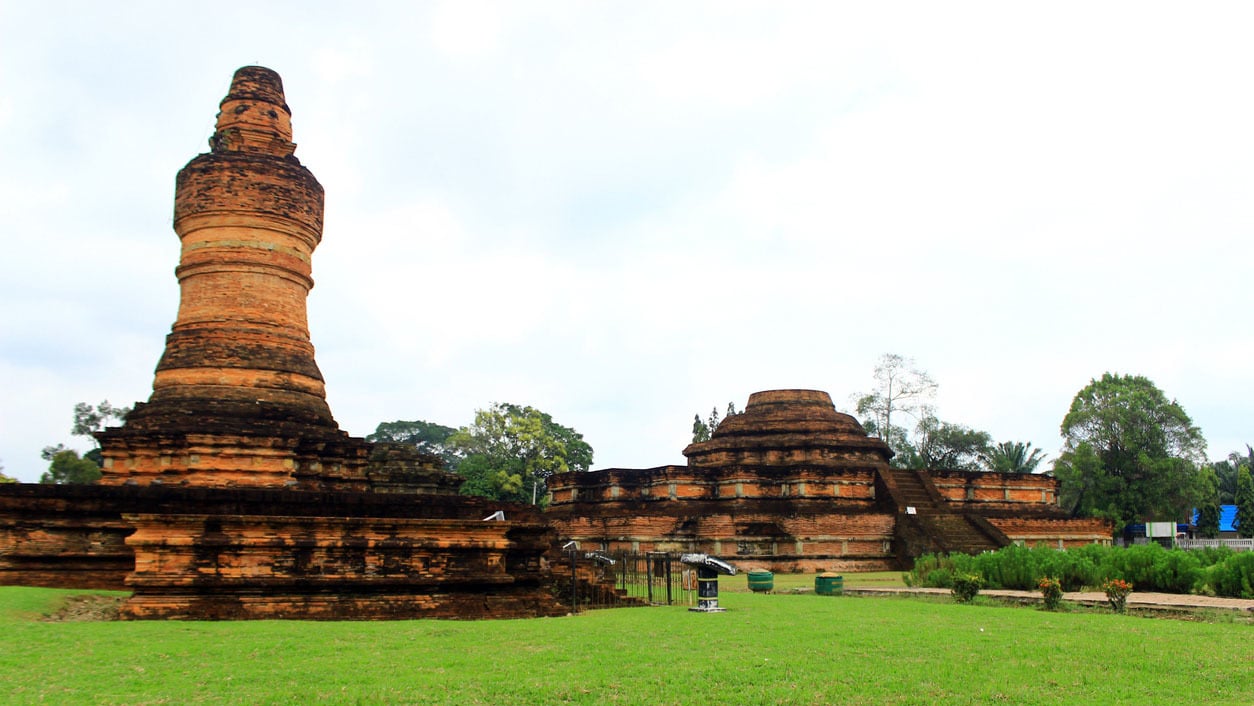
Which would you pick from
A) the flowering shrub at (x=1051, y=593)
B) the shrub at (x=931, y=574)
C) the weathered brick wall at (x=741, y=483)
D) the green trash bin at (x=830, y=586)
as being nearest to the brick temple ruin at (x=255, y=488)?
the green trash bin at (x=830, y=586)

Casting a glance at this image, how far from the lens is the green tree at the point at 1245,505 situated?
138 ft

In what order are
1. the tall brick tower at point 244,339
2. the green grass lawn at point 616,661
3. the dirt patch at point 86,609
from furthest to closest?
the tall brick tower at point 244,339 < the dirt patch at point 86,609 < the green grass lawn at point 616,661

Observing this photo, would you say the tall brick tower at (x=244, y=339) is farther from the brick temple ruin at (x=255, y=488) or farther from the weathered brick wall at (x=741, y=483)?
the weathered brick wall at (x=741, y=483)

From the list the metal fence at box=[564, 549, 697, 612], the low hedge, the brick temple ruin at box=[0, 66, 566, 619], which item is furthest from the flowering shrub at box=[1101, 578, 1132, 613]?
the brick temple ruin at box=[0, 66, 566, 619]

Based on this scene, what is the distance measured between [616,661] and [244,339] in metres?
11.4

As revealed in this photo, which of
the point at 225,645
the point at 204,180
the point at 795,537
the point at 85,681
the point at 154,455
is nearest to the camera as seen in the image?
the point at 85,681

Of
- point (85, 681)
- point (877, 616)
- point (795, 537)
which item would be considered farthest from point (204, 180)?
point (795, 537)

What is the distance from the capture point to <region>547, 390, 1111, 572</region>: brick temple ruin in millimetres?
26203

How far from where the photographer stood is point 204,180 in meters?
17.8

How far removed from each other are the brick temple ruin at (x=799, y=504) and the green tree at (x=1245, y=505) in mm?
15727

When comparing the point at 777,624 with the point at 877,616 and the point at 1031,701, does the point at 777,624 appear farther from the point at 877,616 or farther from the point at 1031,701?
the point at 1031,701

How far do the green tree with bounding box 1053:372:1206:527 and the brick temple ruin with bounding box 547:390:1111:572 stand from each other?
1238cm

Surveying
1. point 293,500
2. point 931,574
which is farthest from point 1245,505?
point 293,500

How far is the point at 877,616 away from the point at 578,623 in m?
4.00
